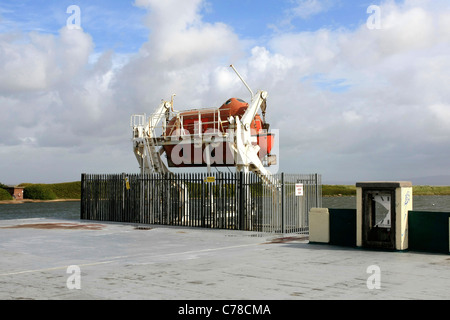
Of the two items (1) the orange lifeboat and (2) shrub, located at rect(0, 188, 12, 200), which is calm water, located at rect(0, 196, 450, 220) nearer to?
(2) shrub, located at rect(0, 188, 12, 200)

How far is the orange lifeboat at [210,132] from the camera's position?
2533 centimetres

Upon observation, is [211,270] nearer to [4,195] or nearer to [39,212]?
[39,212]

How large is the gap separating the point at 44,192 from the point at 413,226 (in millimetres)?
111415

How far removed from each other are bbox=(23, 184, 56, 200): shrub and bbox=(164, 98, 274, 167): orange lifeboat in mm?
93029

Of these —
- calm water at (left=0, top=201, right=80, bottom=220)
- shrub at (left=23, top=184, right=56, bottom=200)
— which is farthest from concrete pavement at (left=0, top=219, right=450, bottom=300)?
shrub at (left=23, top=184, right=56, bottom=200)

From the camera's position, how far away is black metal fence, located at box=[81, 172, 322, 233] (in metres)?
20.3

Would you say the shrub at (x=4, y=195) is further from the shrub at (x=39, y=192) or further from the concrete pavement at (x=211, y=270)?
the concrete pavement at (x=211, y=270)

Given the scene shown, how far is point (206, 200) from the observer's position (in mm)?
22562

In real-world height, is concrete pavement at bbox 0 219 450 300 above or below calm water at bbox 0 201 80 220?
above

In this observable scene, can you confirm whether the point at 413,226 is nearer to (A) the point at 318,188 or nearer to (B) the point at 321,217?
(B) the point at 321,217

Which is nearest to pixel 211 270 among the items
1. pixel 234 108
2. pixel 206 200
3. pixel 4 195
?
pixel 206 200

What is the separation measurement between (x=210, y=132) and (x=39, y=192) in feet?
320

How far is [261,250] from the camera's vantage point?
14.7 meters
